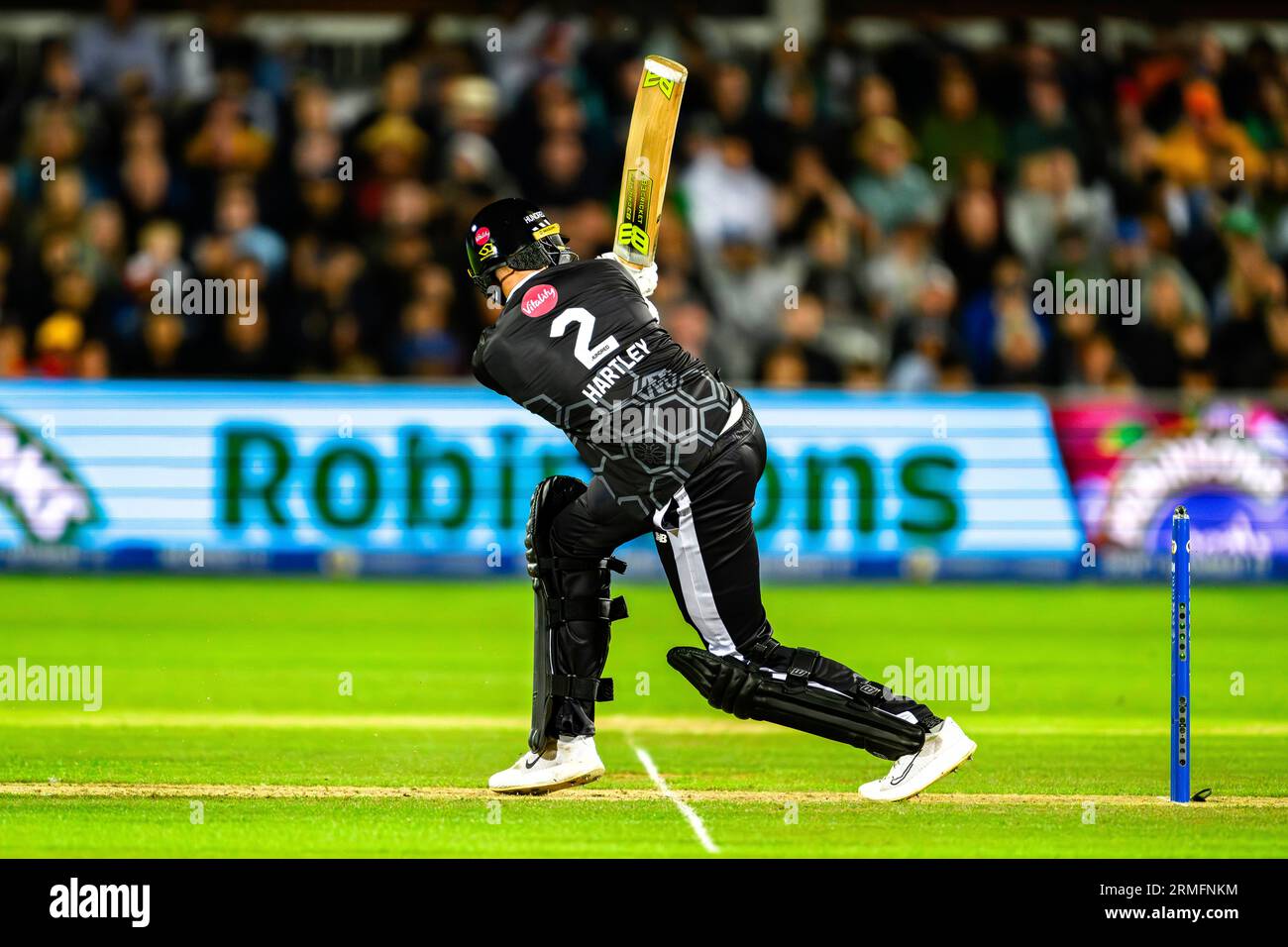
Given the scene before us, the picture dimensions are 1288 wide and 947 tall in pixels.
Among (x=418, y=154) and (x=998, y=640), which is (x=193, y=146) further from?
(x=998, y=640)

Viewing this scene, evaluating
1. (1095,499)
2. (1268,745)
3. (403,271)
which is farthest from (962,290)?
(1268,745)

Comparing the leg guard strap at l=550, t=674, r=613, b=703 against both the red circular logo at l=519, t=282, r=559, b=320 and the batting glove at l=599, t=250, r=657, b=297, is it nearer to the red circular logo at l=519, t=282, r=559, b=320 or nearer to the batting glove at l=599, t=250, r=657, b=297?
the red circular logo at l=519, t=282, r=559, b=320

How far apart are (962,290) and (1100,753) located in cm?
1054

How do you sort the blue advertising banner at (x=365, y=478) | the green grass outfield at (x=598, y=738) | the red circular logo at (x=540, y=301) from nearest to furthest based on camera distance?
1. the green grass outfield at (x=598, y=738)
2. the red circular logo at (x=540, y=301)
3. the blue advertising banner at (x=365, y=478)

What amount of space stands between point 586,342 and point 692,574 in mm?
1066

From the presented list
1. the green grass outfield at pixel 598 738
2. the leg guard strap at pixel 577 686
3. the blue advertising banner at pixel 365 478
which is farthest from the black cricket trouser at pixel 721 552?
the blue advertising banner at pixel 365 478

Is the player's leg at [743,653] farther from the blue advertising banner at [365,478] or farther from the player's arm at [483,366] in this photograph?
the blue advertising banner at [365,478]

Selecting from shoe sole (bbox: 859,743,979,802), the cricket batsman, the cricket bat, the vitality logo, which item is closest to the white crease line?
the cricket batsman

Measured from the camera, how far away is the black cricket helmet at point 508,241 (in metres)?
8.73

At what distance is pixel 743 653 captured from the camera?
8492mm

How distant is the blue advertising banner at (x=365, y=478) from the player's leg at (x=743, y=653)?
899 cm

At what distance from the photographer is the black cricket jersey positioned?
8.39m

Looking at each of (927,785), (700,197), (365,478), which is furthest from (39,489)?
(927,785)

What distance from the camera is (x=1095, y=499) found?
18.3 meters
